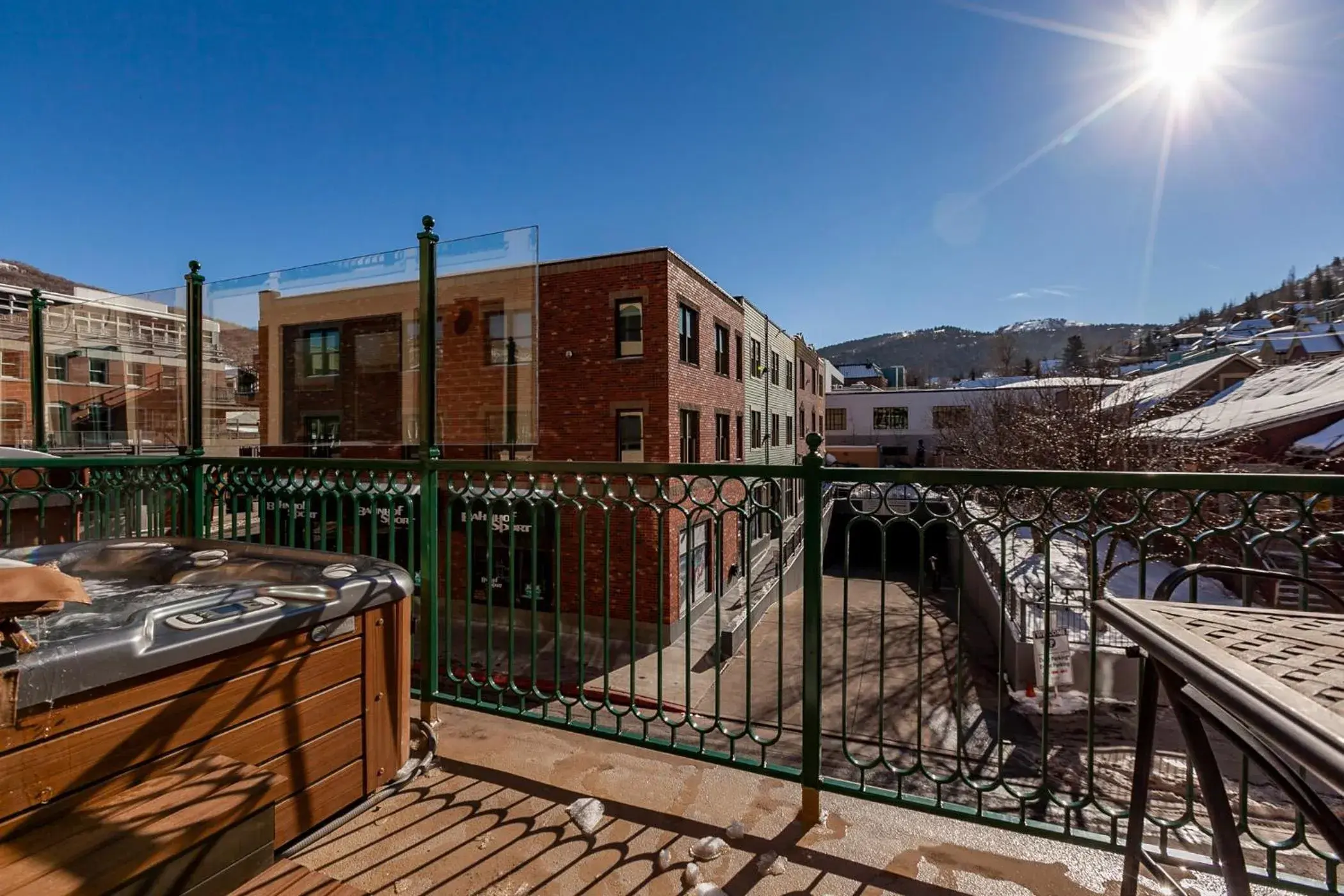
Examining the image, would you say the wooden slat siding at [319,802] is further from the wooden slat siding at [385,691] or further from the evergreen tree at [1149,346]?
the evergreen tree at [1149,346]

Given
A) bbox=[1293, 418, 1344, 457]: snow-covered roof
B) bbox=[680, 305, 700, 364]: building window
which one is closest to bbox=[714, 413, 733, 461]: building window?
bbox=[680, 305, 700, 364]: building window

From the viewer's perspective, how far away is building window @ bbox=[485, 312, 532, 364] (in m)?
10.5

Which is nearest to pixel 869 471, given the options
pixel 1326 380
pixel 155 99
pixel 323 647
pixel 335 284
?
pixel 323 647

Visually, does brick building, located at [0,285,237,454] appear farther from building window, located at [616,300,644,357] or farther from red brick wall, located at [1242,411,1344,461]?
red brick wall, located at [1242,411,1344,461]

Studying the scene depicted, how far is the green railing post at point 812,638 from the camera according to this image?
203cm

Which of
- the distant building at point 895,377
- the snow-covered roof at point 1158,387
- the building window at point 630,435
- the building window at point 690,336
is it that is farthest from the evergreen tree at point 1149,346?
the building window at point 630,435

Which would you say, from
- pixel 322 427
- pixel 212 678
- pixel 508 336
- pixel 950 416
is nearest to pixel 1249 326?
pixel 950 416

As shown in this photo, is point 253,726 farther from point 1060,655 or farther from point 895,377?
point 895,377

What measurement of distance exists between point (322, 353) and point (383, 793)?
680 centimetres

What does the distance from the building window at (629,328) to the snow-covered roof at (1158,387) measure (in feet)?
44.4

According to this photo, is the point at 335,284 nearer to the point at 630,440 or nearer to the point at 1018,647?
the point at 630,440

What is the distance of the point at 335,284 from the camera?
19.2 ft

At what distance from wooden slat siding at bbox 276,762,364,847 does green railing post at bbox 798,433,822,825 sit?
1.51m

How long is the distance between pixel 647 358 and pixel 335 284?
9433 mm
